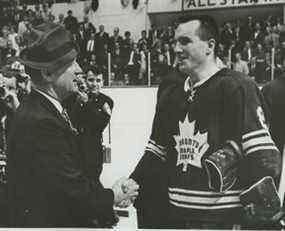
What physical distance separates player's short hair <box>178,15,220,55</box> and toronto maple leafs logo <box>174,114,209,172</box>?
1.18 ft

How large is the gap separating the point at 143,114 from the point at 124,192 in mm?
372

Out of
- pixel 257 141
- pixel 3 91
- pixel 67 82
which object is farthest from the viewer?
pixel 3 91

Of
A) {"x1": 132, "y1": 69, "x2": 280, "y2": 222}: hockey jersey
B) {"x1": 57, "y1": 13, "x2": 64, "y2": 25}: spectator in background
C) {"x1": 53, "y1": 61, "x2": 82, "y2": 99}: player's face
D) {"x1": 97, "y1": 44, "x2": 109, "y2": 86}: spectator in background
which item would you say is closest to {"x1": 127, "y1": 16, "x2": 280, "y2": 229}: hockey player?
{"x1": 132, "y1": 69, "x2": 280, "y2": 222}: hockey jersey

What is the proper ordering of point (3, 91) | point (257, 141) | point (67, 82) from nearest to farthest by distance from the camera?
1. point (257, 141)
2. point (67, 82)
3. point (3, 91)

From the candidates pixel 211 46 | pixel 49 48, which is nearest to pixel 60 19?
pixel 49 48

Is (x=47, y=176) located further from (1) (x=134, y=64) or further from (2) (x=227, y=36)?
(2) (x=227, y=36)

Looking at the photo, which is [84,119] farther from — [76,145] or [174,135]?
[174,135]

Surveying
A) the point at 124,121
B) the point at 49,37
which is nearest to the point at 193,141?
the point at 124,121

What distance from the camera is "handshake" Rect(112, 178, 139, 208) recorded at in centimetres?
251

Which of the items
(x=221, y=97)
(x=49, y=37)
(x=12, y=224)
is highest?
(x=49, y=37)

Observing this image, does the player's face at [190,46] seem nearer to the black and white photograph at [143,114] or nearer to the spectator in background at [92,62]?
the black and white photograph at [143,114]

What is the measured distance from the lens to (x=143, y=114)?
249 centimetres

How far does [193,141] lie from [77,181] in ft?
Answer: 1.78

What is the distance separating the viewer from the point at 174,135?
246cm
